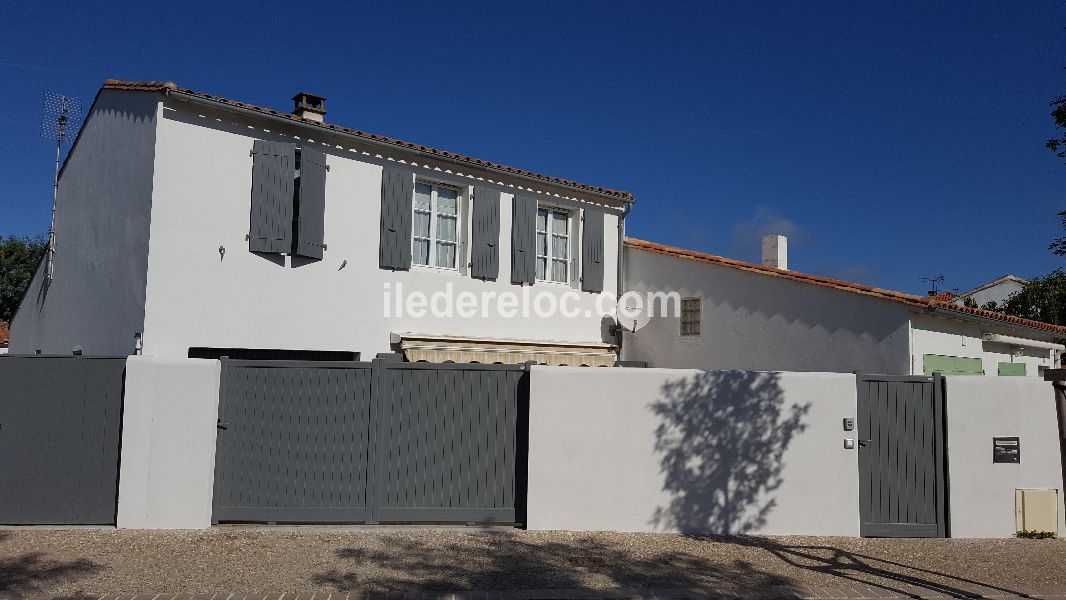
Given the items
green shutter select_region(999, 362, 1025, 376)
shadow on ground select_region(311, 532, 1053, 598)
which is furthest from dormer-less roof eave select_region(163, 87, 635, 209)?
green shutter select_region(999, 362, 1025, 376)

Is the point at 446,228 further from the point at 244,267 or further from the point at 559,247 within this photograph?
the point at 244,267

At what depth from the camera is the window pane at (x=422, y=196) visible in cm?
1809

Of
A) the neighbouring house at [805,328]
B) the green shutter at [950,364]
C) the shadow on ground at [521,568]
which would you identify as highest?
the neighbouring house at [805,328]

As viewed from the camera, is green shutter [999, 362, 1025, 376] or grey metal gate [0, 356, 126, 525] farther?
green shutter [999, 362, 1025, 376]

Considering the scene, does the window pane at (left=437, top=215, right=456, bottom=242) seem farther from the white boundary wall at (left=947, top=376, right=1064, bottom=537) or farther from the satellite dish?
the white boundary wall at (left=947, top=376, right=1064, bottom=537)

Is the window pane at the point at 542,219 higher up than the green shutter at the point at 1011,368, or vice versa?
the window pane at the point at 542,219

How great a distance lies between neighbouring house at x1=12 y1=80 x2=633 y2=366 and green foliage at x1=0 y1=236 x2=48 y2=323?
41.9m

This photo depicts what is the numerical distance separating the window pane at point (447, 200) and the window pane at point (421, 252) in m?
0.94

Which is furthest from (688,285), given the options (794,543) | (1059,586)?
(1059,586)

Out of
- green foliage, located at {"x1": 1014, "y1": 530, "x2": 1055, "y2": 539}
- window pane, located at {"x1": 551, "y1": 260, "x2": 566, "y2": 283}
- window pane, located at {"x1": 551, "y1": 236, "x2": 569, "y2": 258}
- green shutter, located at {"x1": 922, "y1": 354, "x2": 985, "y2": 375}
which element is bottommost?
green foliage, located at {"x1": 1014, "y1": 530, "x2": 1055, "y2": 539}

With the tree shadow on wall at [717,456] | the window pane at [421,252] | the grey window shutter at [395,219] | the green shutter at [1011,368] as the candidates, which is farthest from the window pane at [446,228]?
the green shutter at [1011,368]

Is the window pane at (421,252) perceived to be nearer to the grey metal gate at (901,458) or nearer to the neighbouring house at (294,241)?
the neighbouring house at (294,241)

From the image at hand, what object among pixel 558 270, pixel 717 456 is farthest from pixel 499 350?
pixel 717 456

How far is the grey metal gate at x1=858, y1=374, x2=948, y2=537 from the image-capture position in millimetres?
11469
